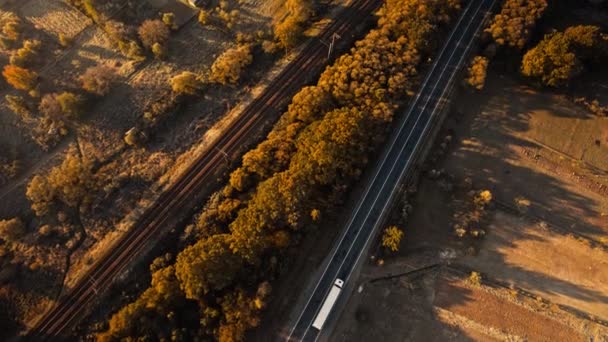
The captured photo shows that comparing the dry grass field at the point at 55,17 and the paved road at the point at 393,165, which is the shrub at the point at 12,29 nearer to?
the dry grass field at the point at 55,17

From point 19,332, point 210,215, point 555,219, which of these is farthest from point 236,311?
point 555,219

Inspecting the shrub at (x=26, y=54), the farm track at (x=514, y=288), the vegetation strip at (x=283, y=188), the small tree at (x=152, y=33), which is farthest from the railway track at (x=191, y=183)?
the shrub at (x=26, y=54)

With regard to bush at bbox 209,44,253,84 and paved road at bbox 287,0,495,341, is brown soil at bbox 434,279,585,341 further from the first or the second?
bush at bbox 209,44,253,84

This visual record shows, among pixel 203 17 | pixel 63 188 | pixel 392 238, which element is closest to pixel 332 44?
pixel 203 17

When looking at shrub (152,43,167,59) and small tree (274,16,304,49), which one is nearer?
small tree (274,16,304,49)

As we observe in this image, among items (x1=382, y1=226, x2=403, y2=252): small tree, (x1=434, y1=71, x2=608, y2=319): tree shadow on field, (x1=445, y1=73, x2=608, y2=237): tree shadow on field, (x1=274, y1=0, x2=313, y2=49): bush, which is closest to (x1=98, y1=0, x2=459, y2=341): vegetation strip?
(x1=382, y1=226, x2=403, y2=252): small tree

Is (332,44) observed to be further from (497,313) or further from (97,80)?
(497,313)

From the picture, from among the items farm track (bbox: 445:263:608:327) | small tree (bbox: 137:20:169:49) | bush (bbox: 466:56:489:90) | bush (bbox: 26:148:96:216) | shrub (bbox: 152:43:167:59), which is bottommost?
bush (bbox: 26:148:96:216)
